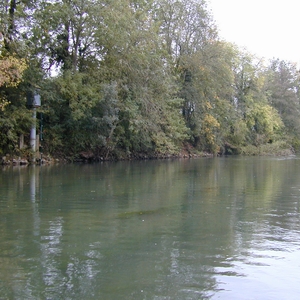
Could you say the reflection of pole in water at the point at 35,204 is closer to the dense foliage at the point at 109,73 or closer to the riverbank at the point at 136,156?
the dense foliage at the point at 109,73

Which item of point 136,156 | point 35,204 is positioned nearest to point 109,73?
point 136,156

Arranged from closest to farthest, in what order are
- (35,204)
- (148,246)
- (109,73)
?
(148,246), (35,204), (109,73)

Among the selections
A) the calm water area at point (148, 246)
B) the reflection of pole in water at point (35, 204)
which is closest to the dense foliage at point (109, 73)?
the reflection of pole in water at point (35, 204)

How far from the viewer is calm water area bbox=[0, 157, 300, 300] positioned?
230 inches

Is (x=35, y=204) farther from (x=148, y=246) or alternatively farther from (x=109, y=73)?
(x=109, y=73)

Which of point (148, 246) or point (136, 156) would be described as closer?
point (148, 246)

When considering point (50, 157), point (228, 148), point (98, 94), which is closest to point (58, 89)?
point (98, 94)

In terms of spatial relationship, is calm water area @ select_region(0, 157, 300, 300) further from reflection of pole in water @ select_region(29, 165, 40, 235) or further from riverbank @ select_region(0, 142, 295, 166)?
riverbank @ select_region(0, 142, 295, 166)

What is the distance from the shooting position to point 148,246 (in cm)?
789

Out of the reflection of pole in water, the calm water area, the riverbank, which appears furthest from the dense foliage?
the calm water area

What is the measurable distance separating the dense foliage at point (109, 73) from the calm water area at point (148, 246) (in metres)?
13.6

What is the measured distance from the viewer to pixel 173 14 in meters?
47.6

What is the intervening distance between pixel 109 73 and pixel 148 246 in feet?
93.5

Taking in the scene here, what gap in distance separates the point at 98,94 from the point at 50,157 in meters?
6.12
